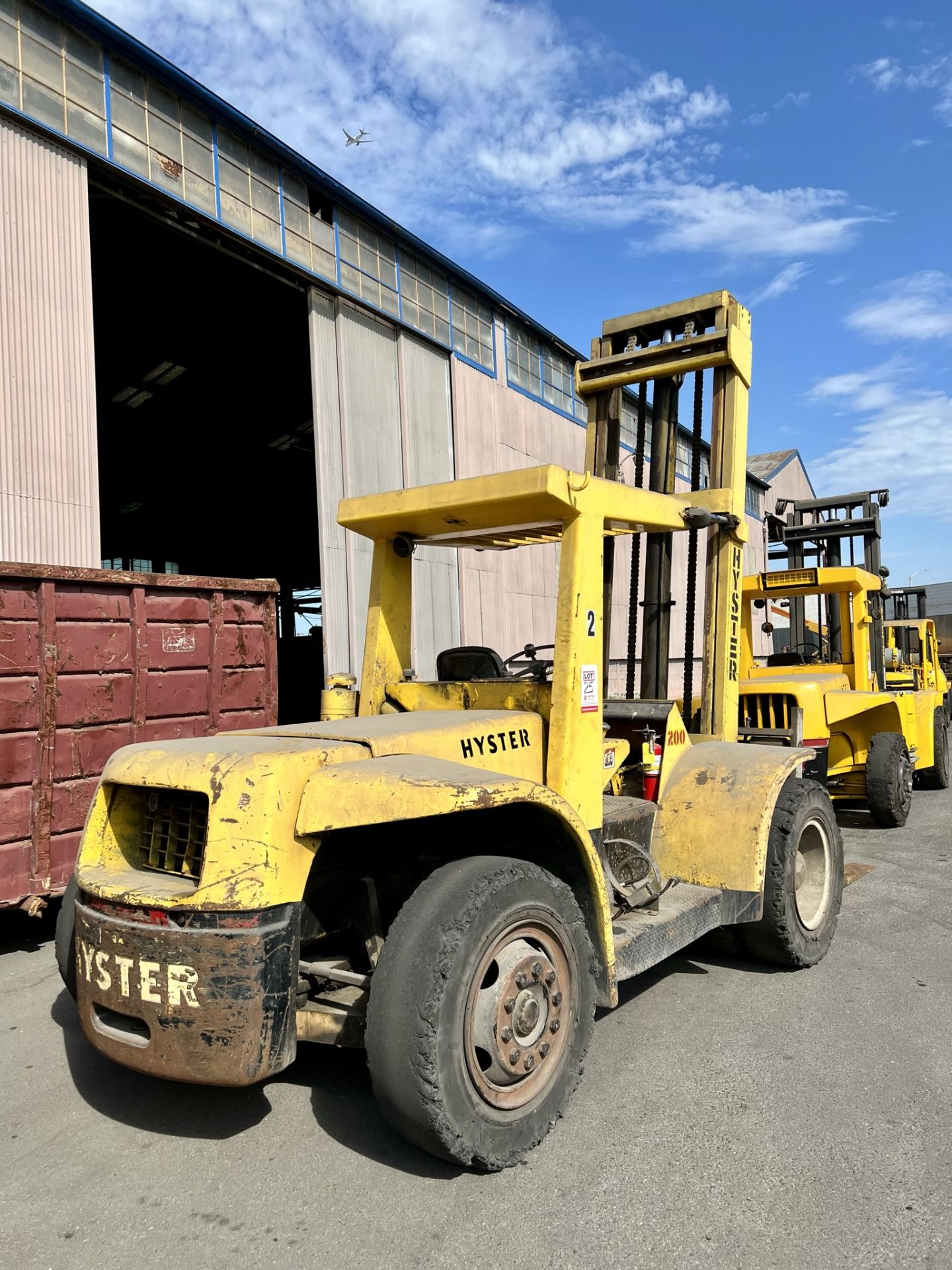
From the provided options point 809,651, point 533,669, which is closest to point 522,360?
point 809,651

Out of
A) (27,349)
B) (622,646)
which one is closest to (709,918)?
(27,349)

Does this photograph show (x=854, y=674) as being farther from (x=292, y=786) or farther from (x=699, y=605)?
(x=292, y=786)

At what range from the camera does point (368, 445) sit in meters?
13.1

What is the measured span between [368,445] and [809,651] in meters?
6.81

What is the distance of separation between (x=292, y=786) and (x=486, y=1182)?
148 cm

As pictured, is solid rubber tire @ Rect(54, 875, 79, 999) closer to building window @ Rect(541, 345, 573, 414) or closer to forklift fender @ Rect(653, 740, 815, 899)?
forklift fender @ Rect(653, 740, 815, 899)

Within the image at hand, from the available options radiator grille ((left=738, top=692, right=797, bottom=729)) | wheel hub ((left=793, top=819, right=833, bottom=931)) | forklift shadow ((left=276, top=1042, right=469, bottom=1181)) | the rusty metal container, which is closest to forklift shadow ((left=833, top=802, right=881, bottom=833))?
radiator grille ((left=738, top=692, right=797, bottom=729))

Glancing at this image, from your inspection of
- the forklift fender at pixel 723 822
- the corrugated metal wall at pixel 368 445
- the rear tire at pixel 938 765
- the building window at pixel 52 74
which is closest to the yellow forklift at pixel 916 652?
the rear tire at pixel 938 765

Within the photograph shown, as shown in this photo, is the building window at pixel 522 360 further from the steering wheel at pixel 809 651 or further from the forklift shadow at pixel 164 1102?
the forklift shadow at pixel 164 1102

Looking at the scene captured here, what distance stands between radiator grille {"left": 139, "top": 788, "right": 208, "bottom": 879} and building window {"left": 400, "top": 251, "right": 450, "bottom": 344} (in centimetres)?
1172

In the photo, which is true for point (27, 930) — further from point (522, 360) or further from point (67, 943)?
point (522, 360)

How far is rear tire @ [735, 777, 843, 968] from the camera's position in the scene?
186 inches

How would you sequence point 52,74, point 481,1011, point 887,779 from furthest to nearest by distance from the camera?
point 887,779
point 52,74
point 481,1011

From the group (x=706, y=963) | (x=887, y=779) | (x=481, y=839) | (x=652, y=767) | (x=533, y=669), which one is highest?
(x=533, y=669)
